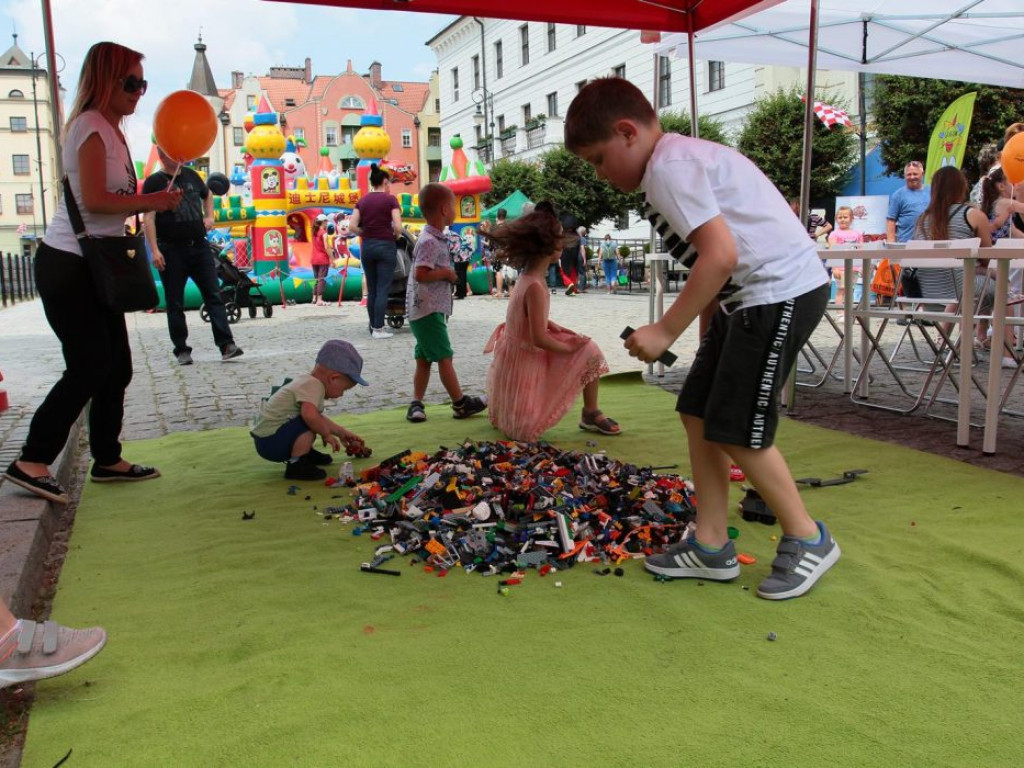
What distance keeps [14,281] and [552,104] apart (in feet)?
88.9

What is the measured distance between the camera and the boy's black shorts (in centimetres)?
268

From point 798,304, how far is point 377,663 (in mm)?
1661

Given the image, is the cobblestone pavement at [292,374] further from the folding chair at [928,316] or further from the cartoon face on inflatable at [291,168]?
the cartoon face on inflatable at [291,168]

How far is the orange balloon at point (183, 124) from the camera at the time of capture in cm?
405

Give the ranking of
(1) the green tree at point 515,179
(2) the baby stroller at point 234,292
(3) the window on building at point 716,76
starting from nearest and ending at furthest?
(2) the baby stroller at point 234,292
(3) the window on building at point 716,76
(1) the green tree at point 515,179

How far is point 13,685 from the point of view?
7.43ft

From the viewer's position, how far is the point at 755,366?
8.85 ft

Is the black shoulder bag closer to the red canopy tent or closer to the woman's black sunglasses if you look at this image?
the woman's black sunglasses

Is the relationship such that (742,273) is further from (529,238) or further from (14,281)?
(14,281)

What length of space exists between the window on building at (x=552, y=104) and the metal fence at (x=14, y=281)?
25962 mm

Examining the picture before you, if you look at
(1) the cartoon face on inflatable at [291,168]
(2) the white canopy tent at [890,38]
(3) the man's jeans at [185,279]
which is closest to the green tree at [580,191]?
(1) the cartoon face on inflatable at [291,168]

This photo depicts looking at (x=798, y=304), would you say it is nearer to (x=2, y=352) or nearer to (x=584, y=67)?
(x=2, y=352)


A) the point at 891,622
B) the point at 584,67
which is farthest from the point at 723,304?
the point at 584,67

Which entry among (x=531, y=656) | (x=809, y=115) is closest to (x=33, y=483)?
(x=531, y=656)
